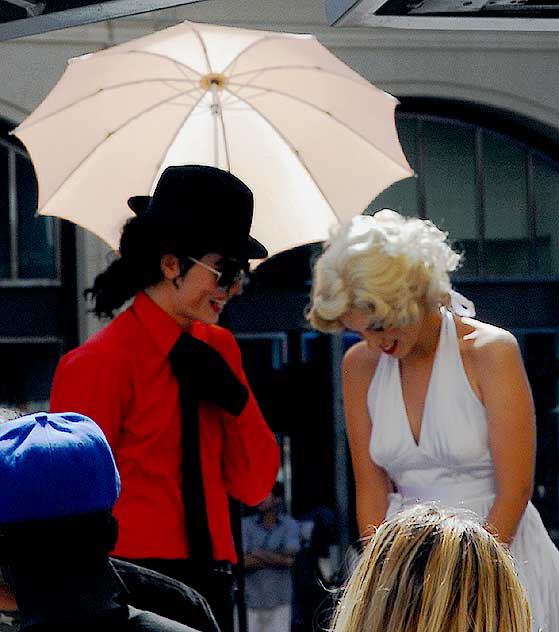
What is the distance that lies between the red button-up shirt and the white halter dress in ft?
1.26

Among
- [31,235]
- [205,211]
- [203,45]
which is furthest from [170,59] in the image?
[31,235]

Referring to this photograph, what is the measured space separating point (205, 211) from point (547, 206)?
4113 mm

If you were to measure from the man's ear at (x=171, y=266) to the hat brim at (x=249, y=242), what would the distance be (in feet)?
0.60

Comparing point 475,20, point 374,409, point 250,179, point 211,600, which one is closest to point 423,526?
point 475,20

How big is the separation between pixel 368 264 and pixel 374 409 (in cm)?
48

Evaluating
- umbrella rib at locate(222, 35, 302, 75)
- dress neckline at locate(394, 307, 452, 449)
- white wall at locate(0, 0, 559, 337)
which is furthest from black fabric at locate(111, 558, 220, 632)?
white wall at locate(0, 0, 559, 337)

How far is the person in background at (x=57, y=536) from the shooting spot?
6.45 ft

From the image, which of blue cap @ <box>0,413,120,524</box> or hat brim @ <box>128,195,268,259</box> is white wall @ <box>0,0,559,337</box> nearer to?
hat brim @ <box>128,195,268,259</box>

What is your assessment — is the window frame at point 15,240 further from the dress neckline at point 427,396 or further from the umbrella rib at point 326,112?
the dress neckline at point 427,396

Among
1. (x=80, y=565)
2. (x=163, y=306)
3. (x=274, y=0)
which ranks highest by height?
(x=274, y=0)

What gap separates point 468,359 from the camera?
146 inches

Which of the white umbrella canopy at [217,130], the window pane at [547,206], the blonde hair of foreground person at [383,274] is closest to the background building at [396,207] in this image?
the window pane at [547,206]

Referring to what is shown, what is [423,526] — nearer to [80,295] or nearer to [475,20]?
[475,20]

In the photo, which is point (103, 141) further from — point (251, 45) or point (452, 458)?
point (452, 458)
